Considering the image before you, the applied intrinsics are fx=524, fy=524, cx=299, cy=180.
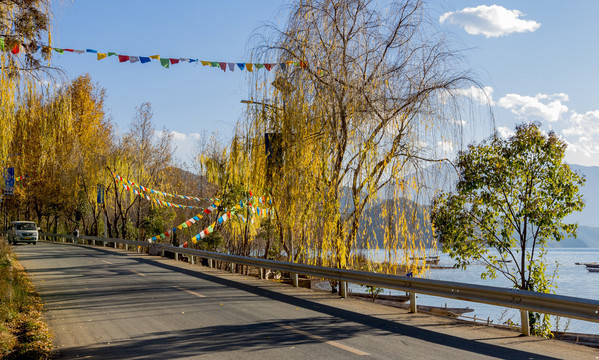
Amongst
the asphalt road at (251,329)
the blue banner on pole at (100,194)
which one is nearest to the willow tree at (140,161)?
the blue banner on pole at (100,194)

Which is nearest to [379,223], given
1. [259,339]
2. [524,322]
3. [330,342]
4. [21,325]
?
[524,322]

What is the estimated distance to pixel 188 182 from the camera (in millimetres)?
52812

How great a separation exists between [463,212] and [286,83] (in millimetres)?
6607

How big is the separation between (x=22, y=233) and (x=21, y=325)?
36268mm

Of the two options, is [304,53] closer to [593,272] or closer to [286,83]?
[286,83]

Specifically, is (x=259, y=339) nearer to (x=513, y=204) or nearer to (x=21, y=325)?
(x=21, y=325)

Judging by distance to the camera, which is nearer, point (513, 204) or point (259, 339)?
point (259, 339)

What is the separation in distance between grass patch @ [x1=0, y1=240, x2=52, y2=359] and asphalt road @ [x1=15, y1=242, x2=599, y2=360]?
249 mm

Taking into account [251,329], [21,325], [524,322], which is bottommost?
[21,325]

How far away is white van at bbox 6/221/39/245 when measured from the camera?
41281mm

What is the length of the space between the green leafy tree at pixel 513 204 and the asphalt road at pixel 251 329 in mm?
4835

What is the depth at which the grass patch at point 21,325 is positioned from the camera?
7.55 meters

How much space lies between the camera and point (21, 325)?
9578mm

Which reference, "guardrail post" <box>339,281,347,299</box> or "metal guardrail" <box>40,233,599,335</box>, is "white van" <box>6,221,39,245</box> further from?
"guardrail post" <box>339,281,347,299</box>
